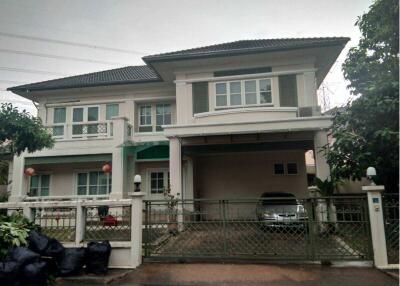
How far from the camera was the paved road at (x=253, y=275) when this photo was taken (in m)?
5.88

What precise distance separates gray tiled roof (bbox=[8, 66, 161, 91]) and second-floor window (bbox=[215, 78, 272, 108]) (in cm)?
357

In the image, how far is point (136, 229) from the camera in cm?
724

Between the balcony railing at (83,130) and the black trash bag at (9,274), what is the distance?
951 centimetres

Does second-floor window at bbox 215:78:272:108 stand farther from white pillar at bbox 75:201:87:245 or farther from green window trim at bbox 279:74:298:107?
white pillar at bbox 75:201:87:245

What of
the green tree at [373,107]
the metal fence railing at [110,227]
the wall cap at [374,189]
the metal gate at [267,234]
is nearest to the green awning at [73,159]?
the metal fence railing at [110,227]

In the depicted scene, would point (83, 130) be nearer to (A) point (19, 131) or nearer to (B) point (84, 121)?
(B) point (84, 121)

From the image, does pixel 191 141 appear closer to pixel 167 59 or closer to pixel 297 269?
pixel 167 59

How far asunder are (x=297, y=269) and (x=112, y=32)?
11.1 m

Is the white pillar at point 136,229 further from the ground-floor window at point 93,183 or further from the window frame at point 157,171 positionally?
the ground-floor window at point 93,183

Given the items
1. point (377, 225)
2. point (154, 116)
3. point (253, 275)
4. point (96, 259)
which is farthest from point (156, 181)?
point (377, 225)

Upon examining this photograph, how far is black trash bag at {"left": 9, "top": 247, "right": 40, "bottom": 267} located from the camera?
5512mm

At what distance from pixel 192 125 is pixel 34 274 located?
7504 millimetres

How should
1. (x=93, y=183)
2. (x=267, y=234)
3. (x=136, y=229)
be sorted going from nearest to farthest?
(x=136, y=229) → (x=267, y=234) → (x=93, y=183)

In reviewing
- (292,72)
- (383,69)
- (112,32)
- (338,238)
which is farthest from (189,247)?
(112,32)
